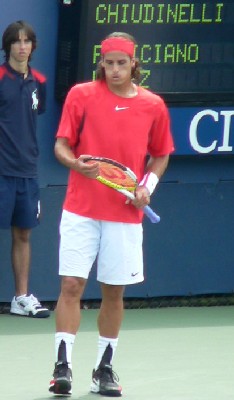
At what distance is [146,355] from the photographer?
24.1 feet

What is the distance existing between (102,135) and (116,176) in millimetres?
203

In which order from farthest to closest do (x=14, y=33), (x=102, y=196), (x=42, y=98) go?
(x=42, y=98)
(x=14, y=33)
(x=102, y=196)

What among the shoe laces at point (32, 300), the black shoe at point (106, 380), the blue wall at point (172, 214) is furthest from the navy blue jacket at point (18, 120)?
the black shoe at point (106, 380)

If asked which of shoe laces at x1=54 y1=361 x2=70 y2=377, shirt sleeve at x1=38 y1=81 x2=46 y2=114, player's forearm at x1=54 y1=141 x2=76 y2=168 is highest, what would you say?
shirt sleeve at x1=38 y1=81 x2=46 y2=114

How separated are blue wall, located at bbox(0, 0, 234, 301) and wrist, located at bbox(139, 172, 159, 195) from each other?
2190 millimetres

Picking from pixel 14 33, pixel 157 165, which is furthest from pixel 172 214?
pixel 157 165

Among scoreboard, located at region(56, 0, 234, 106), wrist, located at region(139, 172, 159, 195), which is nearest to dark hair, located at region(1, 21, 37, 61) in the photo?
scoreboard, located at region(56, 0, 234, 106)

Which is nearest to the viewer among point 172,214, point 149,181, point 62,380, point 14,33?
point 62,380

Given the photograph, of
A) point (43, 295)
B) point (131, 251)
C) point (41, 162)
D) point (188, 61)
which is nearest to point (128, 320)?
point (43, 295)

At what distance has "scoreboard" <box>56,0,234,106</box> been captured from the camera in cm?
823

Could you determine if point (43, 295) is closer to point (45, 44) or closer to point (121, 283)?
point (45, 44)

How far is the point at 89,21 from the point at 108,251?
7.83ft

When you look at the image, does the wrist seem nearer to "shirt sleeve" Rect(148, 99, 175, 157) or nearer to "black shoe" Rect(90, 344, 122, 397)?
"shirt sleeve" Rect(148, 99, 175, 157)

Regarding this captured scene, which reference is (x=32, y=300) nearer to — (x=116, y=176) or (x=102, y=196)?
(x=102, y=196)
